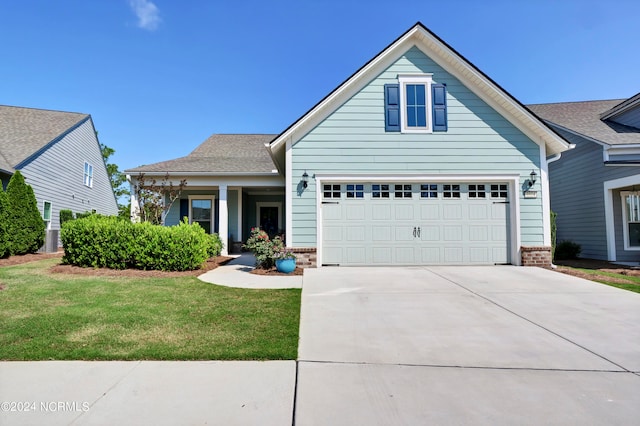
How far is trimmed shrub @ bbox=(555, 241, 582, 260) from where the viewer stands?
12477 mm

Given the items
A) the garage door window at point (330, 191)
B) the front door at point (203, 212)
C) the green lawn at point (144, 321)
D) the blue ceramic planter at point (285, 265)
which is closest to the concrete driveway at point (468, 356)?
the green lawn at point (144, 321)

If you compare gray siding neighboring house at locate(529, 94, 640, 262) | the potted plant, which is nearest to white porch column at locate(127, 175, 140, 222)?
the potted plant

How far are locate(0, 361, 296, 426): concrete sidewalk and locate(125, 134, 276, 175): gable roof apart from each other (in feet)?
34.1

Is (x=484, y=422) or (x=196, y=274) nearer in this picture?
(x=484, y=422)

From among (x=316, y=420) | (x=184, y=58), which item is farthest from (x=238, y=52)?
(x=316, y=420)

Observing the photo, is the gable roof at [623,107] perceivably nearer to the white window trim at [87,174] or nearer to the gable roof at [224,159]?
the gable roof at [224,159]

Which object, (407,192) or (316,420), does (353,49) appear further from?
(316,420)

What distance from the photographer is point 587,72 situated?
10133mm

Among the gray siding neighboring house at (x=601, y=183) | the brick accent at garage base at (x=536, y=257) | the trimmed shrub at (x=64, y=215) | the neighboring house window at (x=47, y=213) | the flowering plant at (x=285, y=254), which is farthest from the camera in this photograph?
the trimmed shrub at (x=64, y=215)

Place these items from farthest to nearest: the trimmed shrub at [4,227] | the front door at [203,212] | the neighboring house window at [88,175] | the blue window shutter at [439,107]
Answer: the neighboring house window at [88,175]
the front door at [203,212]
the trimmed shrub at [4,227]
the blue window shutter at [439,107]

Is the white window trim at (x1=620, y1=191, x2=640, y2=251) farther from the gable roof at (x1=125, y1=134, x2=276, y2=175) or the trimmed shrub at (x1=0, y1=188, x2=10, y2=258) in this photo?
the trimmed shrub at (x1=0, y1=188, x2=10, y2=258)

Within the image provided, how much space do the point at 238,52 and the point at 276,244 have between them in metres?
8.31

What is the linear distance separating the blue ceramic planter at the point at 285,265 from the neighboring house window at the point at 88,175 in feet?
60.2

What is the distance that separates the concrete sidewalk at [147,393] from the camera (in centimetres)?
228
